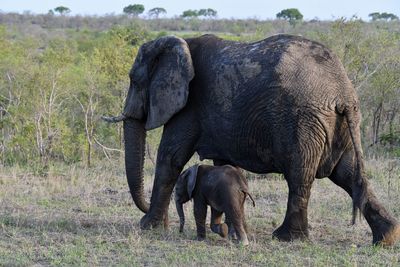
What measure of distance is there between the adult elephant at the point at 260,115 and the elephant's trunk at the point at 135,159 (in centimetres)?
2

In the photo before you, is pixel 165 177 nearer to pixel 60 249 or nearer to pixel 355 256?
pixel 60 249

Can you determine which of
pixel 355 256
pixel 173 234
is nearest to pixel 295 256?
pixel 355 256

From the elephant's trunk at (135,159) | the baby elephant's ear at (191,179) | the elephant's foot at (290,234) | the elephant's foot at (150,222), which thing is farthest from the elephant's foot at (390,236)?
the elephant's trunk at (135,159)

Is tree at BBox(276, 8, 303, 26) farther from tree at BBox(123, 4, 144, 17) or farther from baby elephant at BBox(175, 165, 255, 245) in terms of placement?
baby elephant at BBox(175, 165, 255, 245)

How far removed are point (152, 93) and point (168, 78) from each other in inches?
13.4

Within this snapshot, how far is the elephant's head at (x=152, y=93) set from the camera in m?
9.46

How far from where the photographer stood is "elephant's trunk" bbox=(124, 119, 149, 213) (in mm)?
10023

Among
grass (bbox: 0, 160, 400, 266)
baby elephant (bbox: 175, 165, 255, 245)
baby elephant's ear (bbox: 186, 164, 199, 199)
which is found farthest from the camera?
baby elephant's ear (bbox: 186, 164, 199, 199)

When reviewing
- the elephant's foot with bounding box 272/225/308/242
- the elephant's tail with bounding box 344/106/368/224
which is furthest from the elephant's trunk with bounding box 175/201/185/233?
the elephant's tail with bounding box 344/106/368/224

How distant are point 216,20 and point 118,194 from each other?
56.0 meters

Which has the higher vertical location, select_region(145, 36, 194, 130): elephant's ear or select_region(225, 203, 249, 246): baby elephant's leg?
select_region(145, 36, 194, 130): elephant's ear

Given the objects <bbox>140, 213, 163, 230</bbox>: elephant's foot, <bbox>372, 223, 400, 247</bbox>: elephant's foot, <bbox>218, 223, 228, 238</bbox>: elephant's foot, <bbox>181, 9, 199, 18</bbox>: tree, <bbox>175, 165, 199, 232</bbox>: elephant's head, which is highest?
<bbox>175, 165, 199, 232</bbox>: elephant's head

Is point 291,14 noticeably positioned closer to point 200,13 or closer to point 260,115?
point 200,13

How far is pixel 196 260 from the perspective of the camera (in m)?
7.61
